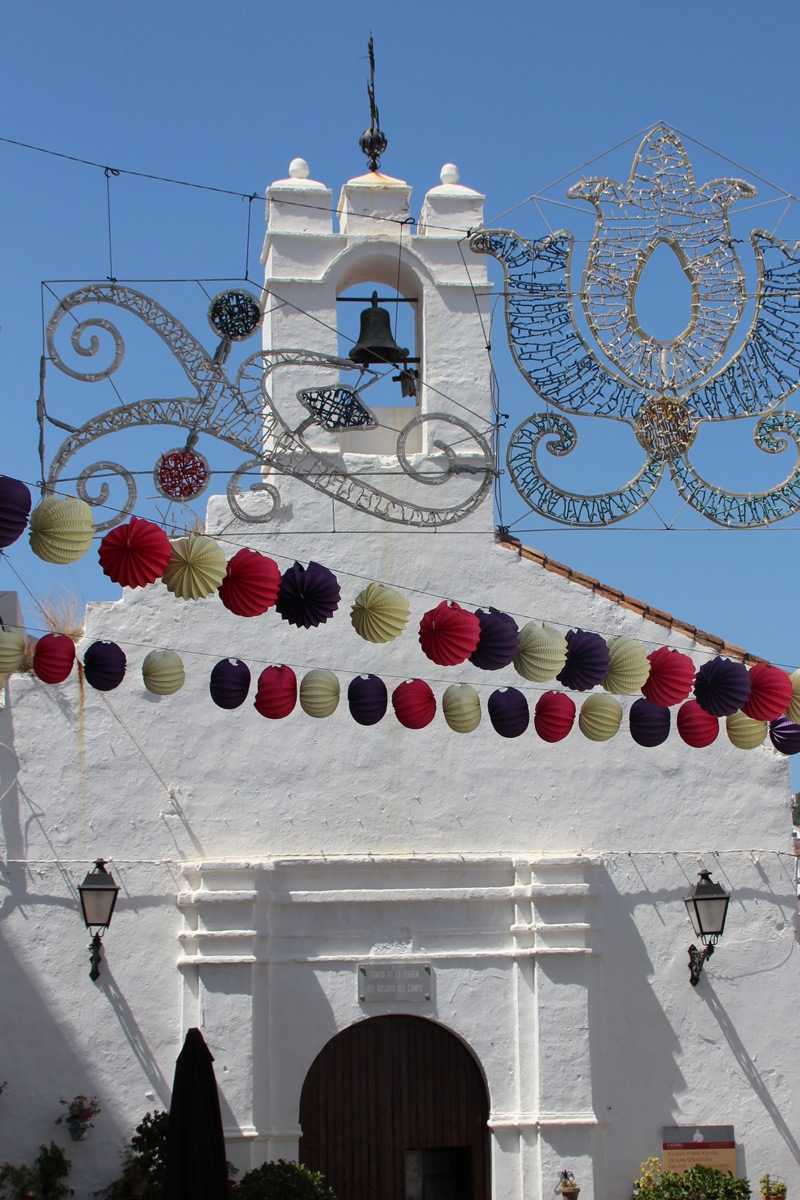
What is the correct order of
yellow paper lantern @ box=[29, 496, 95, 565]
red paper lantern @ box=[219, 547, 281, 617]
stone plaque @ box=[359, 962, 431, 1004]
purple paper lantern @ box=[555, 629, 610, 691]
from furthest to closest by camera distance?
stone plaque @ box=[359, 962, 431, 1004]
purple paper lantern @ box=[555, 629, 610, 691]
red paper lantern @ box=[219, 547, 281, 617]
yellow paper lantern @ box=[29, 496, 95, 565]

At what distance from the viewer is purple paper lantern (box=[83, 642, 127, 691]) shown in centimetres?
922

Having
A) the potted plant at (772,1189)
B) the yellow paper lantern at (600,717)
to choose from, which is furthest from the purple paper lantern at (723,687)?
the potted plant at (772,1189)

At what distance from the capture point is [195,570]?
29.1 ft

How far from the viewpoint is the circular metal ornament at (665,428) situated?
419 inches

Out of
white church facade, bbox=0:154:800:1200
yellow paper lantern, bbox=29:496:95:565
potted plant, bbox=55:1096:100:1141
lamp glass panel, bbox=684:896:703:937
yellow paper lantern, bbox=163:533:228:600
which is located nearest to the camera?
yellow paper lantern, bbox=29:496:95:565

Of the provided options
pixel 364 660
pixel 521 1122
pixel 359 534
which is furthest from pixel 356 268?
pixel 521 1122

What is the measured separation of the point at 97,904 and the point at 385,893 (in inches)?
82.0

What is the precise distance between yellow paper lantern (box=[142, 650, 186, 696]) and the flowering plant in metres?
3.11

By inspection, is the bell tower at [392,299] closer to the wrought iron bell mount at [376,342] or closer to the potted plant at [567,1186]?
the wrought iron bell mount at [376,342]

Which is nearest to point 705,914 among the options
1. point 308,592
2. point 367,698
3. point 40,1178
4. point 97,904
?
point 367,698

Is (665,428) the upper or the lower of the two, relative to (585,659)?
upper

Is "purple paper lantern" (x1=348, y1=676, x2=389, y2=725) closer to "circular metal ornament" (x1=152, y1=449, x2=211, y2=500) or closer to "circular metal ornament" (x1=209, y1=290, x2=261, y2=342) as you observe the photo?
"circular metal ornament" (x1=152, y1=449, x2=211, y2=500)

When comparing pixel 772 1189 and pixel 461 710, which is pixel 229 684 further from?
pixel 772 1189

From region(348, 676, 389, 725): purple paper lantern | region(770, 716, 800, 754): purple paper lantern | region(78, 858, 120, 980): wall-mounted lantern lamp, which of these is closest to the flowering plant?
region(78, 858, 120, 980): wall-mounted lantern lamp
